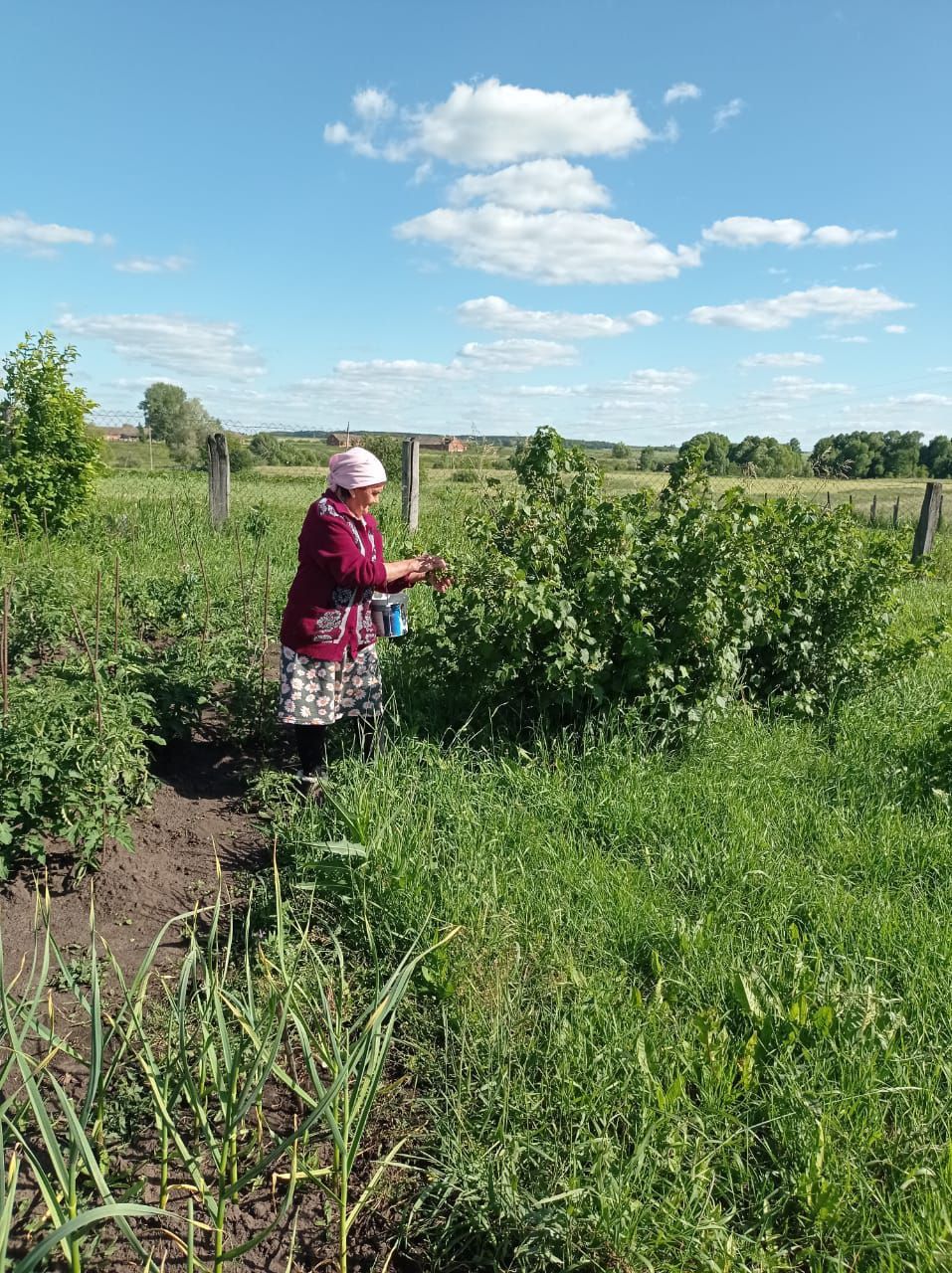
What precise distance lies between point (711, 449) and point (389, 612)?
3300 millimetres

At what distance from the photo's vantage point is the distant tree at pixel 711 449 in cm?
509

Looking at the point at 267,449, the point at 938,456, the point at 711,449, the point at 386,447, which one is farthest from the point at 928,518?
the point at 267,449

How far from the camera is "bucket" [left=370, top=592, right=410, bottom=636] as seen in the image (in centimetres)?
451

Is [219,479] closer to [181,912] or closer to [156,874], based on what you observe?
[156,874]

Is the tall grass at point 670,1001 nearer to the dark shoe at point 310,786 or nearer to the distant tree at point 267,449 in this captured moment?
the dark shoe at point 310,786

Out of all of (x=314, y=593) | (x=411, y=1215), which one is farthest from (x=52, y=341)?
(x=411, y=1215)

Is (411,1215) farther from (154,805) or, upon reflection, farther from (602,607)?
(602,607)

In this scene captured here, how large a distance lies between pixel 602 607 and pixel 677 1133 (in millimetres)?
2660

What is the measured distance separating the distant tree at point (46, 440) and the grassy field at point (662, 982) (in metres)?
6.96

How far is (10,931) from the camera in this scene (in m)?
3.26

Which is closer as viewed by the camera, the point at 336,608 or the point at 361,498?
the point at 361,498

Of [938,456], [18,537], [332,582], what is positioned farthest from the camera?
[938,456]

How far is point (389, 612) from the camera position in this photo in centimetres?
452

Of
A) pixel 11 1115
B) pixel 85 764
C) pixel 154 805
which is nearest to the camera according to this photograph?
pixel 11 1115
